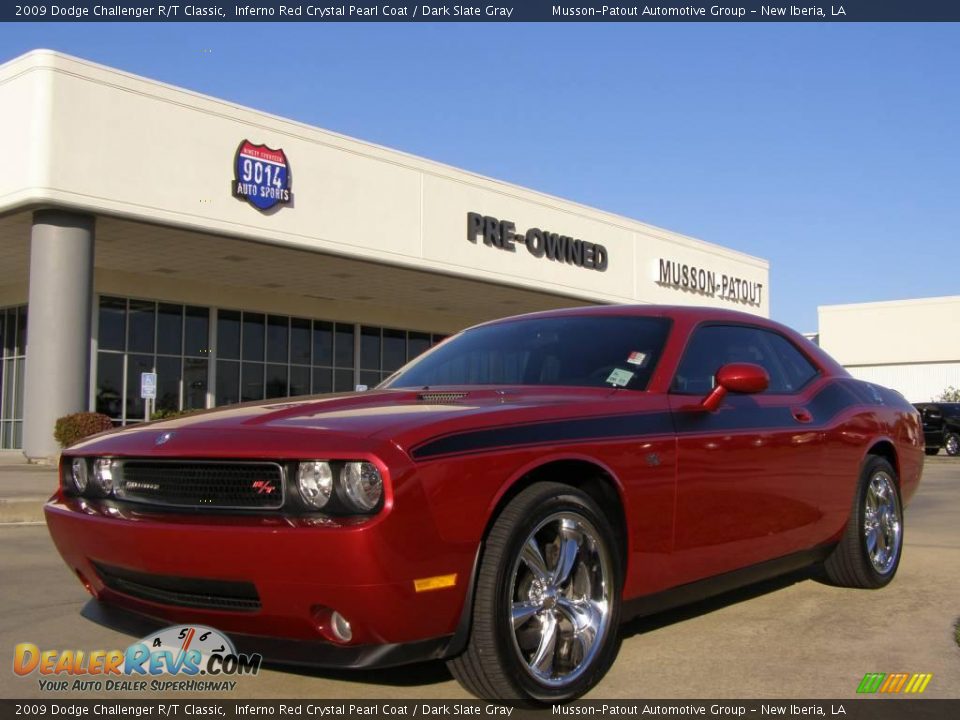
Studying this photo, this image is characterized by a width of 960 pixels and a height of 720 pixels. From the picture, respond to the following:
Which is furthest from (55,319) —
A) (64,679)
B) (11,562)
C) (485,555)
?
(485,555)

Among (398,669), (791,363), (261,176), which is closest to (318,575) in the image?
(398,669)

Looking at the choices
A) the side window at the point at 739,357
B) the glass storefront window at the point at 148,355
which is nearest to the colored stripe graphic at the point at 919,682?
the side window at the point at 739,357

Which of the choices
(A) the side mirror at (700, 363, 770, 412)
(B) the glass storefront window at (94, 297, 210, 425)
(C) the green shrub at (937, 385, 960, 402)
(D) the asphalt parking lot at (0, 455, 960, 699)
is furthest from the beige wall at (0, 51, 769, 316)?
(C) the green shrub at (937, 385, 960, 402)

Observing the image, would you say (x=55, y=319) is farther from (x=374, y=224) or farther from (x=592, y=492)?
(x=592, y=492)

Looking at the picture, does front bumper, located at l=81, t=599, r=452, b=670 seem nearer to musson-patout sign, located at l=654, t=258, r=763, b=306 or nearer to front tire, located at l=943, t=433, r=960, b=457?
front tire, located at l=943, t=433, r=960, b=457

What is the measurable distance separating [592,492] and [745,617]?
61.1 inches

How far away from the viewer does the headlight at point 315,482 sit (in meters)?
3.18

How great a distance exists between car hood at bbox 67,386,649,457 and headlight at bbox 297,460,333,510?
52 mm

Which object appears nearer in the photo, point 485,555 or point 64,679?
point 485,555

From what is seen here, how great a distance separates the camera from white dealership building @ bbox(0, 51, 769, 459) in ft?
62.7

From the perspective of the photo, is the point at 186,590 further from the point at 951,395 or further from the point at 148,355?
the point at 951,395

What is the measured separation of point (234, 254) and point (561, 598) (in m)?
21.1

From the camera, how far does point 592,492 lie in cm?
385

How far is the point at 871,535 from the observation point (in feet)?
18.5
